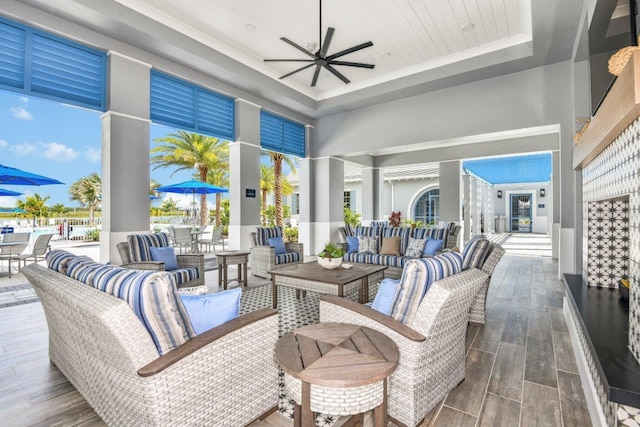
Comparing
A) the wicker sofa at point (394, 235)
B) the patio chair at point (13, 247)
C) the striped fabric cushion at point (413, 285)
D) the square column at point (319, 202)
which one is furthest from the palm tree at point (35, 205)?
the striped fabric cushion at point (413, 285)

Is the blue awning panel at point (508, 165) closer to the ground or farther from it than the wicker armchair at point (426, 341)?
farther from it

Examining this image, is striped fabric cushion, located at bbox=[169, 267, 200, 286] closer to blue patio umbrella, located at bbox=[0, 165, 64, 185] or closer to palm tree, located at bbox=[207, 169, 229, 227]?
blue patio umbrella, located at bbox=[0, 165, 64, 185]

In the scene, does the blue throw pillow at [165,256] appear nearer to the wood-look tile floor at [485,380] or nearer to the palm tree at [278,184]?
the wood-look tile floor at [485,380]

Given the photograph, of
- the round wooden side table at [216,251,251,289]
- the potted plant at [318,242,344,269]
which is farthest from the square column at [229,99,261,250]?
the potted plant at [318,242,344,269]

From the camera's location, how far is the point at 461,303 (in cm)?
188

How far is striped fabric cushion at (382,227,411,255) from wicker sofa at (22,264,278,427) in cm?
420

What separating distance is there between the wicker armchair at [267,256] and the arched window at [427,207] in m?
9.89

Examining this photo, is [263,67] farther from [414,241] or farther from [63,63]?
[414,241]

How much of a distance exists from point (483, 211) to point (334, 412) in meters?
16.7

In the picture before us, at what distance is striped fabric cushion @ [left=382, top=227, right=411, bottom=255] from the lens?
5.78m

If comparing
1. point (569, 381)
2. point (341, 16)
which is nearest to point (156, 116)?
point (341, 16)

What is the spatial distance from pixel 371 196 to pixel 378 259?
6.26 metres

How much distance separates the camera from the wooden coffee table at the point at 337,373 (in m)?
1.40

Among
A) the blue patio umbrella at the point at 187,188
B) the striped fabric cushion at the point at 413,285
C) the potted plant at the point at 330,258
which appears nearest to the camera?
the striped fabric cushion at the point at 413,285
